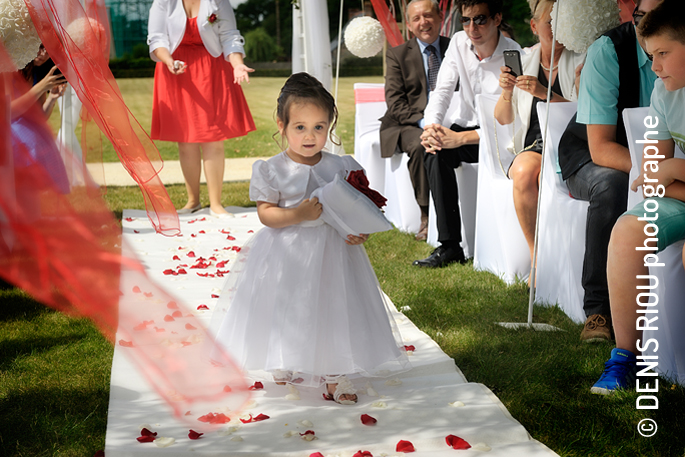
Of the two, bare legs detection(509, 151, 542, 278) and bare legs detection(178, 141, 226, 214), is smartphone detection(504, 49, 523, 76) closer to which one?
bare legs detection(509, 151, 542, 278)

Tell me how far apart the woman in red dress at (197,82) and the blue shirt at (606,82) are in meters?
3.17

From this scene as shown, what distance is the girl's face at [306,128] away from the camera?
Result: 8.31 ft

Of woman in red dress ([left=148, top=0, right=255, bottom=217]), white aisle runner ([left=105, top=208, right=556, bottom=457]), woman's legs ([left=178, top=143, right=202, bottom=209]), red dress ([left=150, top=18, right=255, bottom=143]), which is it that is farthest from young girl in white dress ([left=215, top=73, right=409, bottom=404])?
woman's legs ([left=178, top=143, right=202, bottom=209])

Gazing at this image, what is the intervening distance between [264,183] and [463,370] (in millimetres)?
1070

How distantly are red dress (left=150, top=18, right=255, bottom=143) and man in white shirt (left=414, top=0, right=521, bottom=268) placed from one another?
6.83 feet

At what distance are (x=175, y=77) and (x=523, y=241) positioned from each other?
11.3 feet

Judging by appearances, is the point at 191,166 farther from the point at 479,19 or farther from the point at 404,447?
the point at 404,447

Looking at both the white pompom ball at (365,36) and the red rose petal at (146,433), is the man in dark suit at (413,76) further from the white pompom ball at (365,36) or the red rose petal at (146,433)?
the red rose petal at (146,433)

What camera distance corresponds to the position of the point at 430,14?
525cm

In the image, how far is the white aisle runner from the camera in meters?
2.12

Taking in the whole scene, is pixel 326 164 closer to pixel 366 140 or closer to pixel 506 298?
pixel 506 298

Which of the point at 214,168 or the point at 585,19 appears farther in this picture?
the point at 214,168

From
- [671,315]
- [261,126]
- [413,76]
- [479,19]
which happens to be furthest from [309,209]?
[261,126]

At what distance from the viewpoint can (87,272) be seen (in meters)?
2.84
